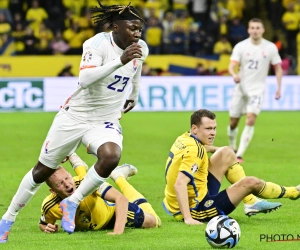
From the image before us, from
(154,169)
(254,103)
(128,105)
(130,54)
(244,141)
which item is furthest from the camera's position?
(254,103)

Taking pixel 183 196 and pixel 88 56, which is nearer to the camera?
pixel 88 56

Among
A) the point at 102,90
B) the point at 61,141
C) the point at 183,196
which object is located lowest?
the point at 183,196

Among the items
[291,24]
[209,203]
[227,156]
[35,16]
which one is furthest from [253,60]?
[35,16]

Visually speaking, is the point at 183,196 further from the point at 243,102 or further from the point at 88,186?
the point at 243,102

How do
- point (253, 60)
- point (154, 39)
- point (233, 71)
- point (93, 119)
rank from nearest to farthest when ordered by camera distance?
point (93, 119) → point (233, 71) → point (253, 60) → point (154, 39)

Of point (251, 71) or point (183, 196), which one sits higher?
point (251, 71)

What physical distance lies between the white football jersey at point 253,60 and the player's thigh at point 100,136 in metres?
7.71

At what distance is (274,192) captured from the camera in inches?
310

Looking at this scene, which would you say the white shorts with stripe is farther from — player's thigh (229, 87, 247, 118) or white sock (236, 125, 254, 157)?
player's thigh (229, 87, 247, 118)

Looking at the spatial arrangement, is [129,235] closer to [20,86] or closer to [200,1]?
[20,86]

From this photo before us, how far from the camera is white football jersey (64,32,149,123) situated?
7172mm

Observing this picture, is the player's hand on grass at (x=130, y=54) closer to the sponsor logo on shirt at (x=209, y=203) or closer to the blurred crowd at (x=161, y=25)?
the sponsor logo on shirt at (x=209, y=203)

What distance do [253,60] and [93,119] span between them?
7999 millimetres

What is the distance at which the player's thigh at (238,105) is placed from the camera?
14562 mm
